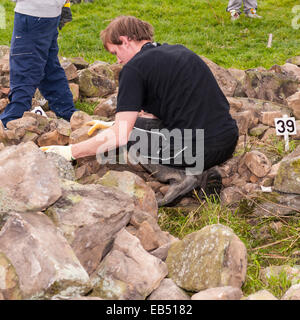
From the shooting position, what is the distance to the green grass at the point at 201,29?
6949 millimetres

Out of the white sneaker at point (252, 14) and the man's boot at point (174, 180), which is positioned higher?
the white sneaker at point (252, 14)

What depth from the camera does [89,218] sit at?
2377 millimetres

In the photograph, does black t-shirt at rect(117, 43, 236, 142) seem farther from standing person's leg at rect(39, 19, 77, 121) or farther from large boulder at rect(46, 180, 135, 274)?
standing person's leg at rect(39, 19, 77, 121)

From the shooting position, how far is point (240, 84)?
15.8 feet

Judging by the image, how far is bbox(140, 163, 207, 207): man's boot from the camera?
3250 millimetres

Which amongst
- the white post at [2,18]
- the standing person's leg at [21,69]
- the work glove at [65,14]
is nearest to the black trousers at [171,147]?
the standing person's leg at [21,69]

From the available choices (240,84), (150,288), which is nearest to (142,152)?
(150,288)

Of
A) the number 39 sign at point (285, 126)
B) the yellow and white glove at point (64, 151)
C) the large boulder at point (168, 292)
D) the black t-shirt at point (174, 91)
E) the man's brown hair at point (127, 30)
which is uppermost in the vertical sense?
the man's brown hair at point (127, 30)

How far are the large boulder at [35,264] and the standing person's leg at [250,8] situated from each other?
25.6 feet

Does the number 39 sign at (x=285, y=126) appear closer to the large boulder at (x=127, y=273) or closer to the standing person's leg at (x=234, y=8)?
the large boulder at (x=127, y=273)

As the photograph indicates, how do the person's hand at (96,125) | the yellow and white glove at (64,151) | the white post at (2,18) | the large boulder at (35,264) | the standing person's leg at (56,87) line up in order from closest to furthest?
the large boulder at (35,264), the yellow and white glove at (64,151), the person's hand at (96,125), the standing person's leg at (56,87), the white post at (2,18)

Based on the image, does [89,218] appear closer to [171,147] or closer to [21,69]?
[171,147]

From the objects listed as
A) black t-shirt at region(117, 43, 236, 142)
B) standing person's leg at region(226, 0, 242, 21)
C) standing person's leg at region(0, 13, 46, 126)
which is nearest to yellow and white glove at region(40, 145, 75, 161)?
black t-shirt at region(117, 43, 236, 142)

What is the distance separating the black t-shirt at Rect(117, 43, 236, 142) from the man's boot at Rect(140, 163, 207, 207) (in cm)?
34
